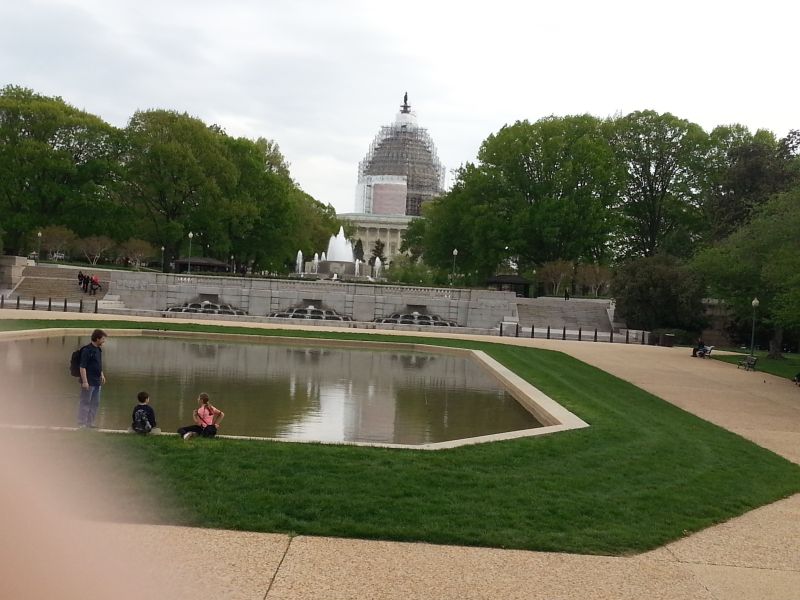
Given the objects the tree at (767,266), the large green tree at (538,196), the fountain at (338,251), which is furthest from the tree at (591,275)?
the fountain at (338,251)

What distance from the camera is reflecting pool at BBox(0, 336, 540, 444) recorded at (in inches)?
468

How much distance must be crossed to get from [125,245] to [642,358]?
1657 inches

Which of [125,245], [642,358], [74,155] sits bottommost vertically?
[642,358]

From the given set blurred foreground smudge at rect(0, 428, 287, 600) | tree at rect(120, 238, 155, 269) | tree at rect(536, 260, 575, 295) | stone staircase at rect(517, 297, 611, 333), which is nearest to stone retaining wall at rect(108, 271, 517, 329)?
stone staircase at rect(517, 297, 611, 333)

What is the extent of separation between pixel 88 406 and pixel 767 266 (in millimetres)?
22330

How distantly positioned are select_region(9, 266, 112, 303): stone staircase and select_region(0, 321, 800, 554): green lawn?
3869 cm

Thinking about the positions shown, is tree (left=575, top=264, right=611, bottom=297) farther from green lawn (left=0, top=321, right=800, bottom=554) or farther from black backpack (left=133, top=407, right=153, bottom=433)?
black backpack (left=133, top=407, right=153, bottom=433)

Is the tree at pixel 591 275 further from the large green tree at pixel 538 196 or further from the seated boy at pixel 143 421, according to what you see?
the seated boy at pixel 143 421

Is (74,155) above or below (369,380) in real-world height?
above

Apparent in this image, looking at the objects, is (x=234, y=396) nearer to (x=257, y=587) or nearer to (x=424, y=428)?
(x=424, y=428)

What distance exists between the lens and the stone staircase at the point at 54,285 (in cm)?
4469

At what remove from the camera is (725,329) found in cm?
4538

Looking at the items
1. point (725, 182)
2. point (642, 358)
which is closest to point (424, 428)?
point (642, 358)

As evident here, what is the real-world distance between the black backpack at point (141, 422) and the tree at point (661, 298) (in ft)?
123
